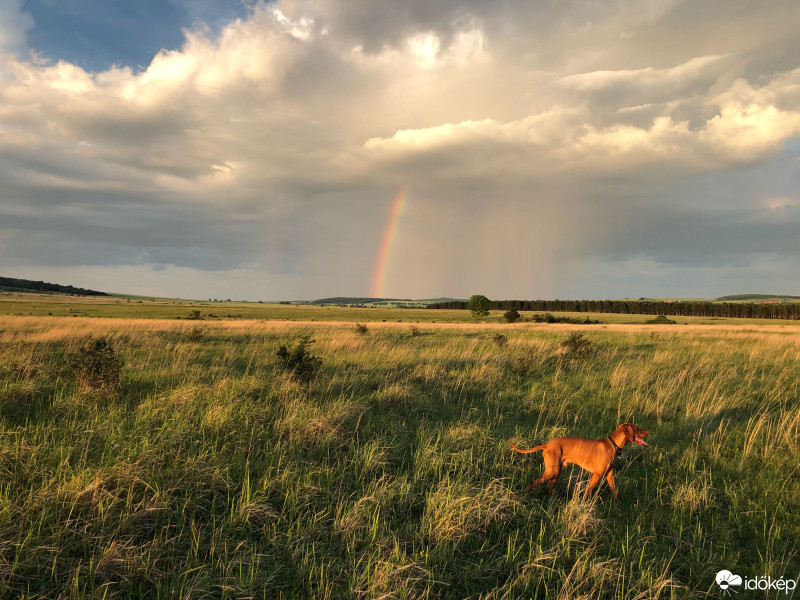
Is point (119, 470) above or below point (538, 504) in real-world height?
above

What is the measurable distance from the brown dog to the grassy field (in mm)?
289

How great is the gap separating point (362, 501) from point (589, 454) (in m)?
2.45

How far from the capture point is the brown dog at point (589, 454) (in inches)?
159

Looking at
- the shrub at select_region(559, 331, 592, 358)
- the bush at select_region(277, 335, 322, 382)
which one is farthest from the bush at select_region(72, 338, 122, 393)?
the shrub at select_region(559, 331, 592, 358)

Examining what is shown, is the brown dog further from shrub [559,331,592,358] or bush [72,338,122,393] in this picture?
shrub [559,331,592,358]

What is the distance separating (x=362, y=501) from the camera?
3.74 m

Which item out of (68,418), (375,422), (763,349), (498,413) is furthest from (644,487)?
(763,349)

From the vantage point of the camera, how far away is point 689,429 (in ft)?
21.4

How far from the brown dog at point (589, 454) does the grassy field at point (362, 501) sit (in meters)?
0.29

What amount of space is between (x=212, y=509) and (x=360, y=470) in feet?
5.29

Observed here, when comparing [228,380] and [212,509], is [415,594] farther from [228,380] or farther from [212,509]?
[228,380]

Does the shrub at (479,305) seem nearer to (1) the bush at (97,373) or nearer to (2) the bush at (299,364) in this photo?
(2) the bush at (299,364)

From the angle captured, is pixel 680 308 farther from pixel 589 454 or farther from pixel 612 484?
pixel 589 454

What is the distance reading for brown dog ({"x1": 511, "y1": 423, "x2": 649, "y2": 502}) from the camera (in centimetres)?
404
